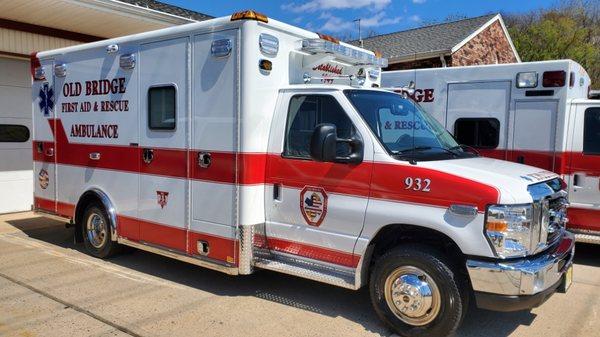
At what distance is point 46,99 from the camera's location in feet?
24.4

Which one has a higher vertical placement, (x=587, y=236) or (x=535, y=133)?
(x=535, y=133)

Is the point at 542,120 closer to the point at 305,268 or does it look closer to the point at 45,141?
the point at 305,268

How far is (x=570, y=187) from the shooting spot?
686 cm

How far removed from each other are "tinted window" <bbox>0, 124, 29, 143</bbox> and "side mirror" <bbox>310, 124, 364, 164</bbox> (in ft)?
25.9

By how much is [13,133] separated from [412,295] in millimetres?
8888

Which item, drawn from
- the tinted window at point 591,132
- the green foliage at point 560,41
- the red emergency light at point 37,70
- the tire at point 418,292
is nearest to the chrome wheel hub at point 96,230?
the red emergency light at point 37,70

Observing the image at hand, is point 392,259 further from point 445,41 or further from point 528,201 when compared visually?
point 445,41

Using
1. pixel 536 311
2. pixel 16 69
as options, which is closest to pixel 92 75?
pixel 16 69

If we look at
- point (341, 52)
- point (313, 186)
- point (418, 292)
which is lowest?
point (418, 292)

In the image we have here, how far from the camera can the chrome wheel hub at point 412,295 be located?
4184 mm

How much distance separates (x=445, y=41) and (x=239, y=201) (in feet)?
51.4

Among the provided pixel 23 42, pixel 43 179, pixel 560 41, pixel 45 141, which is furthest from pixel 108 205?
pixel 560 41

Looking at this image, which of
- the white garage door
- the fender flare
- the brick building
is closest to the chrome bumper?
the fender flare

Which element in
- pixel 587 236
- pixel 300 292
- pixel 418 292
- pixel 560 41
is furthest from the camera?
pixel 560 41
